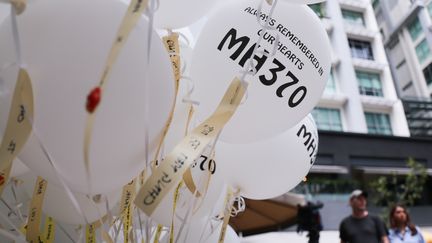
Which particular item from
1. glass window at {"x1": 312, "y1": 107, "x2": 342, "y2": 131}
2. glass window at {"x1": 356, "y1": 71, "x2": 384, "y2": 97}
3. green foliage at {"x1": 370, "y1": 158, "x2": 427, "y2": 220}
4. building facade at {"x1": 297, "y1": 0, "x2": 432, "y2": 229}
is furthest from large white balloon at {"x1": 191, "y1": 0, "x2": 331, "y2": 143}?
glass window at {"x1": 356, "y1": 71, "x2": 384, "y2": 97}

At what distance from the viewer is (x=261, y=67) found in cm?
100

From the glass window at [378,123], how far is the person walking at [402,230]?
12.0 meters

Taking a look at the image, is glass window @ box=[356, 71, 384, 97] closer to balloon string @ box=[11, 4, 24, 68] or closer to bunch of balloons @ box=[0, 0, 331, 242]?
bunch of balloons @ box=[0, 0, 331, 242]

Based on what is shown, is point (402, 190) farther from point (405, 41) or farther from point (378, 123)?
point (405, 41)

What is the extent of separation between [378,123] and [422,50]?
6.10m

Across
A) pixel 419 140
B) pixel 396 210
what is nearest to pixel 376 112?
pixel 419 140

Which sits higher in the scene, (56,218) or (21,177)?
(21,177)

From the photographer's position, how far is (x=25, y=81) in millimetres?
663

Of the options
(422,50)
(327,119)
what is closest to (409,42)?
(422,50)

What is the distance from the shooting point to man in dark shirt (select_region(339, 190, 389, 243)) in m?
2.42

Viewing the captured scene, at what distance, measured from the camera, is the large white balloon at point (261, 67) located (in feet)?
3.32

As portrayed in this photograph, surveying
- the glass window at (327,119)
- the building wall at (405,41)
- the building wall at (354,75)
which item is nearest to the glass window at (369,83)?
the building wall at (354,75)

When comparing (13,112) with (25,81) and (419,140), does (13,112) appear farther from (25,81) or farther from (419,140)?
(419,140)

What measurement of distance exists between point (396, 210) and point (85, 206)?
2394 mm
